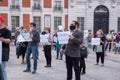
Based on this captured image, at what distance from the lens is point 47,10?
4388 cm

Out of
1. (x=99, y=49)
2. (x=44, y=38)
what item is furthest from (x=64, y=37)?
(x=99, y=49)

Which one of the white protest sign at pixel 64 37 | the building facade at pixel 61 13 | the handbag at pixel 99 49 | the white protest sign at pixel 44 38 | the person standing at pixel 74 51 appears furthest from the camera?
the building facade at pixel 61 13

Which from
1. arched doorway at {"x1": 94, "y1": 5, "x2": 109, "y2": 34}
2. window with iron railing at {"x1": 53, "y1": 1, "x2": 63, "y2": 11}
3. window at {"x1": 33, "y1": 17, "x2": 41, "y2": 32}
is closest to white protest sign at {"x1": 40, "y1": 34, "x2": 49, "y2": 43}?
window at {"x1": 33, "y1": 17, "x2": 41, "y2": 32}

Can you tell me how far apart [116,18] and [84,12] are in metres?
4.26

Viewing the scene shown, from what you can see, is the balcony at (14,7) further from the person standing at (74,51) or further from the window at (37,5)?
the person standing at (74,51)

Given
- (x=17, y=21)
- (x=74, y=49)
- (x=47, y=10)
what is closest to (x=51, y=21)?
(x=47, y=10)

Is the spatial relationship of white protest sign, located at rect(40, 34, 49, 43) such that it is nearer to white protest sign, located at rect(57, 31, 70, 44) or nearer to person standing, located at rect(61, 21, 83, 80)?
white protest sign, located at rect(57, 31, 70, 44)

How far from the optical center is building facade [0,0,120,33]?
43000 millimetres

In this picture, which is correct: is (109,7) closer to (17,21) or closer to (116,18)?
(116,18)

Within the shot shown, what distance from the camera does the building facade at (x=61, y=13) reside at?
4300 cm

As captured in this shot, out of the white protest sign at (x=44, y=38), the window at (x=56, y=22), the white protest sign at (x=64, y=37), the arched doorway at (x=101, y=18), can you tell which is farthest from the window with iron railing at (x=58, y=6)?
the white protest sign at (x=64, y=37)

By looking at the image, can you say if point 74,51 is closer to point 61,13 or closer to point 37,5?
point 37,5

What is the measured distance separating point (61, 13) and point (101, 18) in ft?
17.3

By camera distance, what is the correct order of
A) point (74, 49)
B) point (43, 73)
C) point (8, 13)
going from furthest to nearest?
point (8, 13) < point (43, 73) < point (74, 49)
